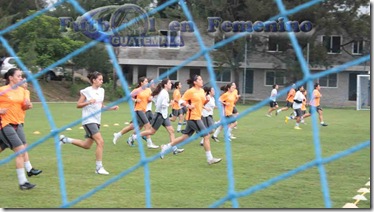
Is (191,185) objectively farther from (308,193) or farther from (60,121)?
(60,121)

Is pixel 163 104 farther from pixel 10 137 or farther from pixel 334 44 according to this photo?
pixel 334 44

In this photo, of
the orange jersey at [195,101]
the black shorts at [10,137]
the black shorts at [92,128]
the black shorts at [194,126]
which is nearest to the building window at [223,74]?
the orange jersey at [195,101]

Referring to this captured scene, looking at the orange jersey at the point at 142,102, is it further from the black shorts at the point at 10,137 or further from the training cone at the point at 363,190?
the training cone at the point at 363,190

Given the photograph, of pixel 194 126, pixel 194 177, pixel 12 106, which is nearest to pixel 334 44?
pixel 194 126

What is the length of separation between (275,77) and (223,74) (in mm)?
Result: 3004

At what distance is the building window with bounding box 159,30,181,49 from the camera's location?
123 feet

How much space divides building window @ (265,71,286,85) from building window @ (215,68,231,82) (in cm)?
243

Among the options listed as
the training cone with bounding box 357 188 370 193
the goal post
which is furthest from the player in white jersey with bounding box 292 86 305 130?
the goal post

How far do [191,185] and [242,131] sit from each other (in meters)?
8.52

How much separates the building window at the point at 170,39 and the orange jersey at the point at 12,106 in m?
30.0

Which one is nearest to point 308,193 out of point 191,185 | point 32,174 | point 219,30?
point 191,185

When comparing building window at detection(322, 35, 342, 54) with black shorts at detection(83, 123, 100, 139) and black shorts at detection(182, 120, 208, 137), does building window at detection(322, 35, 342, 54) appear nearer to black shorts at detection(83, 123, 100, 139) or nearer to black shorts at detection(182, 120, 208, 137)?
black shorts at detection(182, 120, 208, 137)

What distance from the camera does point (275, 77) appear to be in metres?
37.0

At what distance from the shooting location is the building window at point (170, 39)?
123 feet
